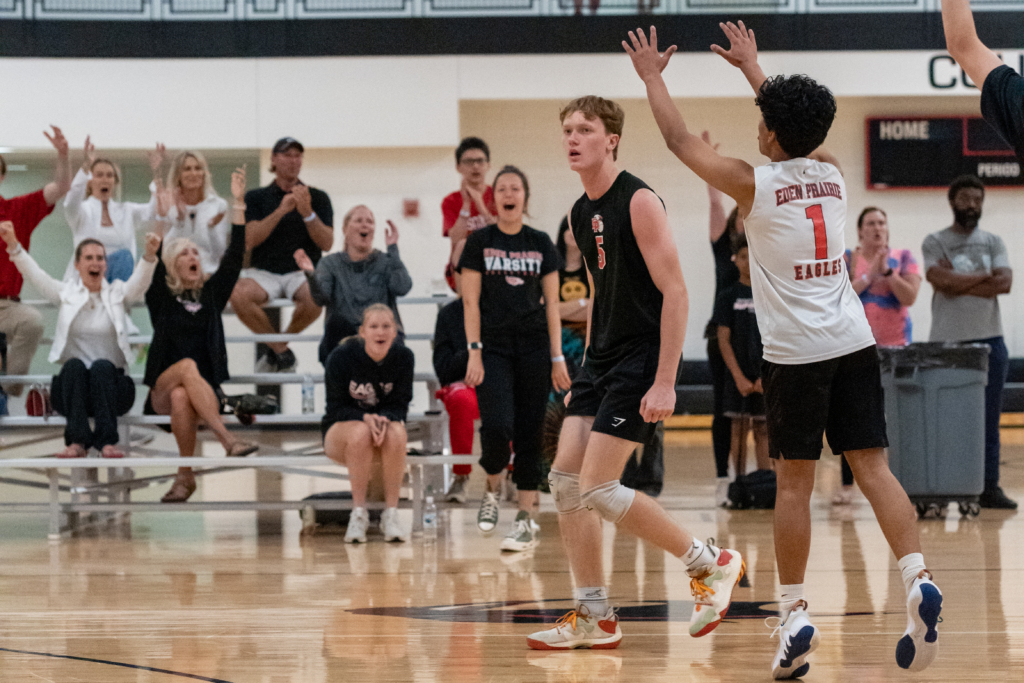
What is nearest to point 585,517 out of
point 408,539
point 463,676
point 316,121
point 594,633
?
point 594,633

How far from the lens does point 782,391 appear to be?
272 cm

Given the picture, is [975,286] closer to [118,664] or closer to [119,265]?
[118,664]

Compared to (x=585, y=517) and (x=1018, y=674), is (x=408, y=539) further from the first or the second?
(x=1018, y=674)

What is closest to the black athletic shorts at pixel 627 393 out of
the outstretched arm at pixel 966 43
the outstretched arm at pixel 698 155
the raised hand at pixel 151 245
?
the outstretched arm at pixel 698 155

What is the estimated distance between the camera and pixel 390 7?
451 inches

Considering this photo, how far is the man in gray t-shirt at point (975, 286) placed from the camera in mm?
5789

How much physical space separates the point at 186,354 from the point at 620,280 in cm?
340

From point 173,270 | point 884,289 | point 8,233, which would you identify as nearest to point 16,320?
point 8,233

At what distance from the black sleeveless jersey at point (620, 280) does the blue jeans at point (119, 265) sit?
423 centimetres

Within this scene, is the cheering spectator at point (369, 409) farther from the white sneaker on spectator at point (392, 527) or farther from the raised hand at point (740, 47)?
the raised hand at point (740, 47)

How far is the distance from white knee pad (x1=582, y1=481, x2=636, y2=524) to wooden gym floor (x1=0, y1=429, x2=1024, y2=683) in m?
0.42

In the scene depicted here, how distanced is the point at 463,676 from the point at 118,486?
3.67 meters

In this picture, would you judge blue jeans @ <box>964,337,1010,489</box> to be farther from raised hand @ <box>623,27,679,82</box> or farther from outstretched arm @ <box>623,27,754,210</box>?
raised hand @ <box>623,27,679,82</box>

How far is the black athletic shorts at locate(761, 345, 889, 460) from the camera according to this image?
2676 millimetres
